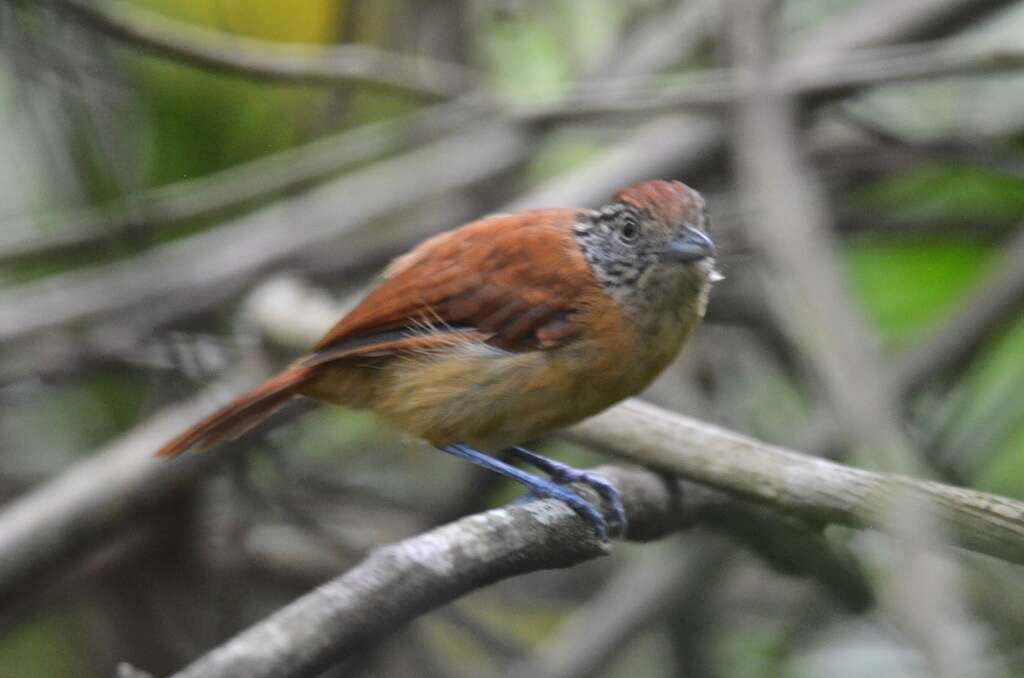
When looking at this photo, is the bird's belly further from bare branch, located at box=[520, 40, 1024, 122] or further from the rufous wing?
bare branch, located at box=[520, 40, 1024, 122]

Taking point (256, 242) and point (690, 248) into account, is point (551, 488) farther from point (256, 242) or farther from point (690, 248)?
point (256, 242)

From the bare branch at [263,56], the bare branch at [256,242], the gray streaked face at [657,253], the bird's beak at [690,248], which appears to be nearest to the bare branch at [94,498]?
the bare branch at [256,242]

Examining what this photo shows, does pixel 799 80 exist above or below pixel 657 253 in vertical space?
above

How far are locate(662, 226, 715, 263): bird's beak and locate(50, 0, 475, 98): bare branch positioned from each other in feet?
5.53

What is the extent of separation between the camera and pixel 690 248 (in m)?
3.15

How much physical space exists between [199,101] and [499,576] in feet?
11.0

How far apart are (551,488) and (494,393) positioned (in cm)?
25

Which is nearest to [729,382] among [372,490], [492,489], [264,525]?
[492,489]

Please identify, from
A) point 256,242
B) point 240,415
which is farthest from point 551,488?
point 256,242

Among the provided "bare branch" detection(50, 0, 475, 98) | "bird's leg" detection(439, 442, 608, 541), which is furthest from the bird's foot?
"bare branch" detection(50, 0, 475, 98)

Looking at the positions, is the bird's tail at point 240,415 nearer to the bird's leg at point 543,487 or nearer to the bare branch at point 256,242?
the bird's leg at point 543,487

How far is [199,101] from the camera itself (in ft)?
17.2

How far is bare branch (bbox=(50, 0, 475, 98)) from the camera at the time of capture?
13.4 feet

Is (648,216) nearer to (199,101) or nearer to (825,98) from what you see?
(825,98)
